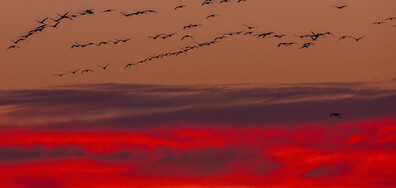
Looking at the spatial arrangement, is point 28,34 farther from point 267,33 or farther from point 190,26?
point 267,33

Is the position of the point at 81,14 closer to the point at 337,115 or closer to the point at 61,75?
the point at 61,75

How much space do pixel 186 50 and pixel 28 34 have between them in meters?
15.5

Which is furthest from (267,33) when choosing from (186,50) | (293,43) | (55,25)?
(55,25)

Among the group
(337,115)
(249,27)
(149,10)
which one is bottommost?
(337,115)

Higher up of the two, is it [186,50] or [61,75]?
[186,50]

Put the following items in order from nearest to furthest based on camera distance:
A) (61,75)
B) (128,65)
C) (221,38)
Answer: (61,75) → (221,38) → (128,65)

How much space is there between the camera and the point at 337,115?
8400 centimetres

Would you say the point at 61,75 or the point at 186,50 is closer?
the point at 61,75

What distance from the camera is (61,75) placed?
263ft

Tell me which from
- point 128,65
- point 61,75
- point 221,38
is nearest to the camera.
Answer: point 61,75

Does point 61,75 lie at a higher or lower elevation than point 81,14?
lower

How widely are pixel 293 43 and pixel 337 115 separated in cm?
981

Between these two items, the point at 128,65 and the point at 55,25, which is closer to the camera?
the point at 55,25

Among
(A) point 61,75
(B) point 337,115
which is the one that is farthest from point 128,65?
(B) point 337,115
